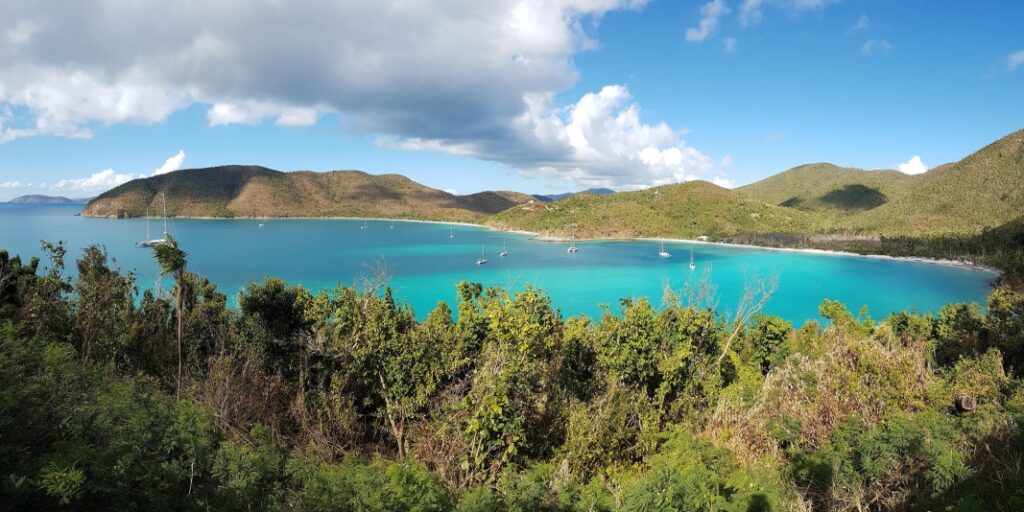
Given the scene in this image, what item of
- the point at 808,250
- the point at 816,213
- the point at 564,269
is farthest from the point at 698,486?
the point at 816,213

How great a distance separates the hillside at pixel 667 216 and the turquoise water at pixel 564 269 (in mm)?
16327

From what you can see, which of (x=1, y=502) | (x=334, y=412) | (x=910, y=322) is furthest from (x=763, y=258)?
(x=1, y=502)

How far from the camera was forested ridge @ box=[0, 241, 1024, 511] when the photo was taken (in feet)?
21.1

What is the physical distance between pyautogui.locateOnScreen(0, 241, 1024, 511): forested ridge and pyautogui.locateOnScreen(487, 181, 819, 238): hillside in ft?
396

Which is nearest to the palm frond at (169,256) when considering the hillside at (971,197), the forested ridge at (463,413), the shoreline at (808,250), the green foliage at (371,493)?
the forested ridge at (463,413)

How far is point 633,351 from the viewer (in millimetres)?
14812

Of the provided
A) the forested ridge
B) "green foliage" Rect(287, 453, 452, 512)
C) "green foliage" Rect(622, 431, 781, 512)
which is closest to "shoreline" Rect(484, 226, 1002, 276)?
the forested ridge

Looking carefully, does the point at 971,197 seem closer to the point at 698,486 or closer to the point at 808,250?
the point at 808,250

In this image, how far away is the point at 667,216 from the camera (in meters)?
146

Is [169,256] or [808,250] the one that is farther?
[808,250]

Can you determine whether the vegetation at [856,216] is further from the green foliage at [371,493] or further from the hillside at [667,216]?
the green foliage at [371,493]

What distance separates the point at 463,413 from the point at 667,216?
144157 mm

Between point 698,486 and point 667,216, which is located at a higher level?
point 667,216

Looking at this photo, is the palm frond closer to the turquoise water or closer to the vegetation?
the turquoise water
